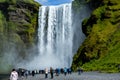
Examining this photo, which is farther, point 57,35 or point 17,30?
point 17,30

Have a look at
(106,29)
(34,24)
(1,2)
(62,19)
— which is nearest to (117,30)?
(106,29)

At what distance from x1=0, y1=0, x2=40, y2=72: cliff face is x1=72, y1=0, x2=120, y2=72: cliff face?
144 ft

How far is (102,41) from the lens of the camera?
87.6 m

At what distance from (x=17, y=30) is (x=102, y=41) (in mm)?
64589

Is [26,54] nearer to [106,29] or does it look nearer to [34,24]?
[34,24]

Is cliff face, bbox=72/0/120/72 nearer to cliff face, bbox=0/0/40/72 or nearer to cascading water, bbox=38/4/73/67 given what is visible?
cascading water, bbox=38/4/73/67

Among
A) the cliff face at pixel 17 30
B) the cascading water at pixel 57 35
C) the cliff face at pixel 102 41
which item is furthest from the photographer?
the cliff face at pixel 17 30

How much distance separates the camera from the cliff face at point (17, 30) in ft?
468

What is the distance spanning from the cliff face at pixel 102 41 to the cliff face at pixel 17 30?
144ft

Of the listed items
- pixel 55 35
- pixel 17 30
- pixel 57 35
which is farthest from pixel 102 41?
pixel 17 30

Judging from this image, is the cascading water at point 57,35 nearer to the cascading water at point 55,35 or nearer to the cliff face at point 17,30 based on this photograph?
the cascading water at point 55,35

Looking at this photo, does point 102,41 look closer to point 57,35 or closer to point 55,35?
point 57,35

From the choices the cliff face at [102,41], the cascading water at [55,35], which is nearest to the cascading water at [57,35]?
the cascading water at [55,35]

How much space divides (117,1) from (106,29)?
37.0 ft
